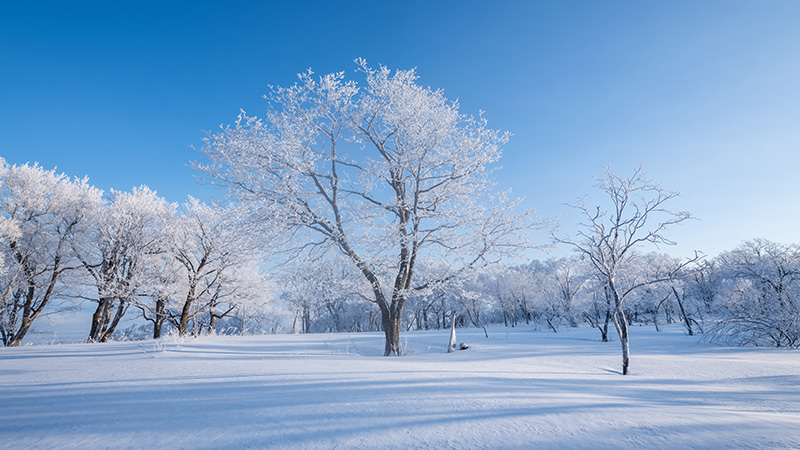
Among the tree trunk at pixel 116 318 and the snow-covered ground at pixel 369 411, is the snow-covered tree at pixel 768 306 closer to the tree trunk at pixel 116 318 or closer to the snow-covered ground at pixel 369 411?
the snow-covered ground at pixel 369 411

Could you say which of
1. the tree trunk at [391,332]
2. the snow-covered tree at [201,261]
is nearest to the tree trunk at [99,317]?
the snow-covered tree at [201,261]

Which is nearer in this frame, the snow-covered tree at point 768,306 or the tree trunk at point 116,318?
the snow-covered tree at point 768,306

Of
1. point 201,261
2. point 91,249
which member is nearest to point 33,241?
point 91,249

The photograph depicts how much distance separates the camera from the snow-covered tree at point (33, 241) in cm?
1577

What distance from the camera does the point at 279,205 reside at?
9180mm

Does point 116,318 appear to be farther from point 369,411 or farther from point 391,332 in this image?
point 369,411

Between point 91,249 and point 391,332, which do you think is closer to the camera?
point 391,332

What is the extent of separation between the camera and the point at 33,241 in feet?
53.3

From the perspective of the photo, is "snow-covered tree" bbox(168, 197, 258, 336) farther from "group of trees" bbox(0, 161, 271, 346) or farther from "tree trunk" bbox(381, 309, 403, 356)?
"tree trunk" bbox(381, 309, 403, 356)

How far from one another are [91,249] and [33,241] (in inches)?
86.2

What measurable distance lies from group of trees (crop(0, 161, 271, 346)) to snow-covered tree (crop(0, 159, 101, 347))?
4 cm

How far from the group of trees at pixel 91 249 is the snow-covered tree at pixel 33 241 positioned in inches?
1.4

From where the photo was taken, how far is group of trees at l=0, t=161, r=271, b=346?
1603cm

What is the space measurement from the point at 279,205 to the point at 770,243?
2200 cm
